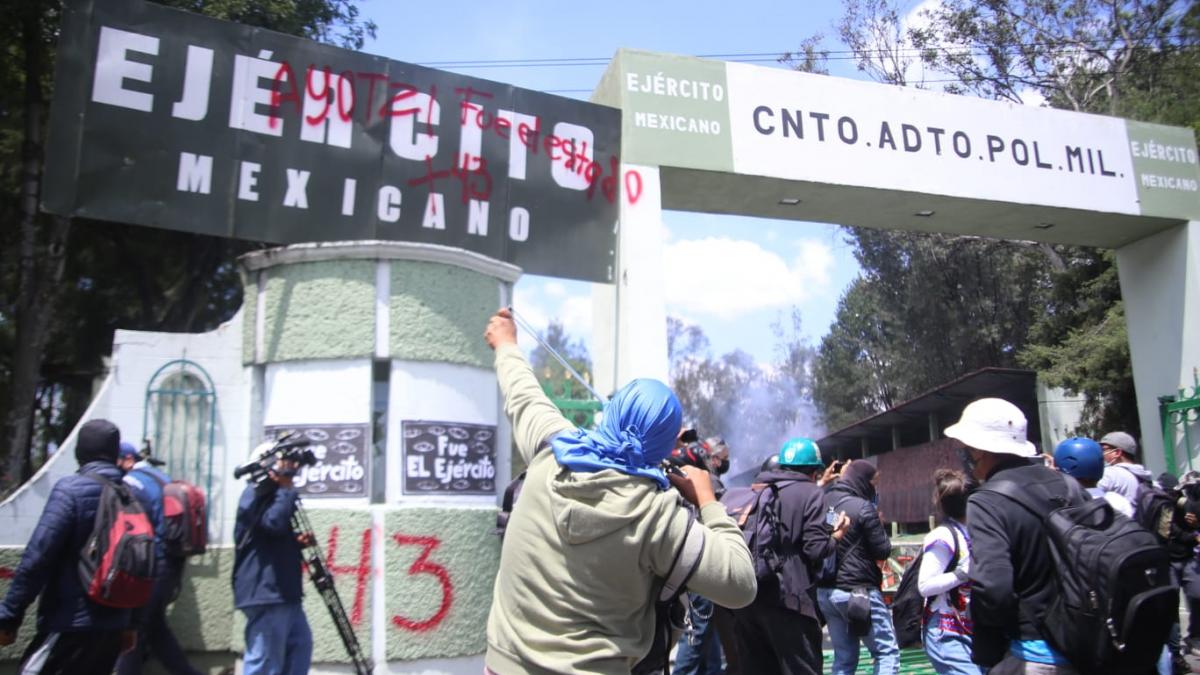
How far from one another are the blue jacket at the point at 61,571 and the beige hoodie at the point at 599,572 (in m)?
2.64

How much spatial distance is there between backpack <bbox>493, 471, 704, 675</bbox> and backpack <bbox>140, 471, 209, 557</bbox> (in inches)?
175

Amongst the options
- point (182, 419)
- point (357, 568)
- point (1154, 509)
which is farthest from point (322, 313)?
point (1154, 509)

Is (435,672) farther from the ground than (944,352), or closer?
closer

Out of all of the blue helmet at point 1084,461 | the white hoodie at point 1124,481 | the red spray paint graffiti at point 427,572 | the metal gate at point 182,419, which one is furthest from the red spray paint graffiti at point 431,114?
the blue helmet at point 1084,461

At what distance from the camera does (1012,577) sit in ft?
9.50

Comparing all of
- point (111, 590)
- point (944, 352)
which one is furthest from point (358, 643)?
point (944, 352)

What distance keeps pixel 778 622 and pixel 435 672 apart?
264cm

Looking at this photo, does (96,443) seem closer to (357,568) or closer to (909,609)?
(357,568)

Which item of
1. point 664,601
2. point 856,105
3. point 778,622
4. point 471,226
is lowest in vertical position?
point 778,622

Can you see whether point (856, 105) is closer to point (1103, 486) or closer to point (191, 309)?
point (1103, 486)

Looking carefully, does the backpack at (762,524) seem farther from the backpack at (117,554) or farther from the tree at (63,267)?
the tree at (63,267)

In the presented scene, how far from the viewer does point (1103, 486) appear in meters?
6.57

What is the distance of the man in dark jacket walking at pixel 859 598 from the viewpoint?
5625mm

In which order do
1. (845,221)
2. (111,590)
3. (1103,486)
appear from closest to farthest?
(111,590) < (1103,486) < (845,221)
